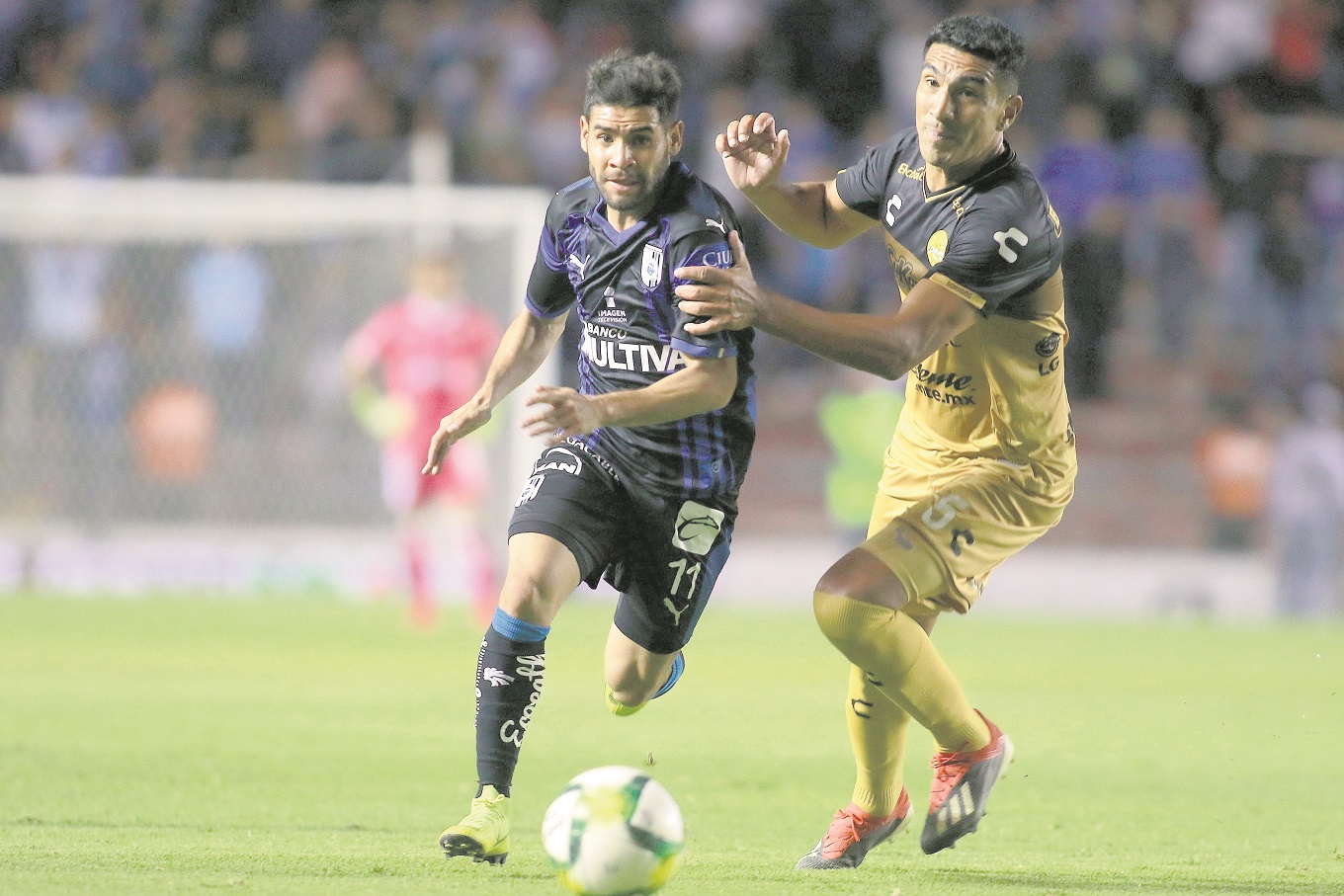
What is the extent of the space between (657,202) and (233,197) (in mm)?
9934

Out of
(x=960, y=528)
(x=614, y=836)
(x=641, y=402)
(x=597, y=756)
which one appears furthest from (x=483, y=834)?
(x=597, y=756)

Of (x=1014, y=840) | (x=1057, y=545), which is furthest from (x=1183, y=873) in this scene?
(x=1057, y=545)

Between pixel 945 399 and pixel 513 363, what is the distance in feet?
4.70

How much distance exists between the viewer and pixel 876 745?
5.77m

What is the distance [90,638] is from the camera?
12.2m

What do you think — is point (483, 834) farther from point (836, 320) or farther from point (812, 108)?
point (812, 108)

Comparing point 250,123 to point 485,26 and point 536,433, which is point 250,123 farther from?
point 536,433

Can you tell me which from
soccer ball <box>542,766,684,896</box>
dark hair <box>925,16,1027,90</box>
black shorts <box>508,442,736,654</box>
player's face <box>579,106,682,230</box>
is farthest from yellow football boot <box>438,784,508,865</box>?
dark hair <box>925,16,1027,90</box>

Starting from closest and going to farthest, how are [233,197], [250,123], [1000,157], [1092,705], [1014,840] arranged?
1. [1000,157]
2. [1014,840]
3. [1092,705]
4. [233,197]
5. [250,123]

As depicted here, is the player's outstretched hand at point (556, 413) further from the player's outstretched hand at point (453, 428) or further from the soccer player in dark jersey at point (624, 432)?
the player's outstretched hand at point (453, 428)

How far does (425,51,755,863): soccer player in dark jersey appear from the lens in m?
5.41

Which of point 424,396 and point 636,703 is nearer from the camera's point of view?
point 636,703

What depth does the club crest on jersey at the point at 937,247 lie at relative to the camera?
17.4 feet

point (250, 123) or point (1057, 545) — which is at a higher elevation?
point (250, 123)
